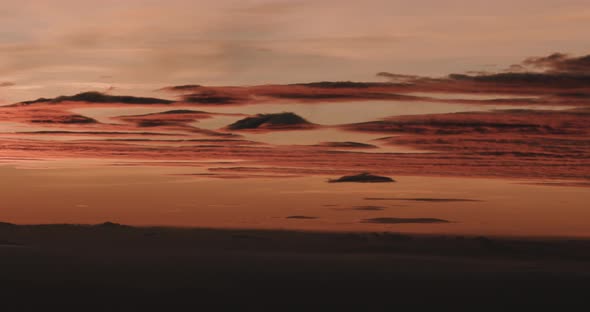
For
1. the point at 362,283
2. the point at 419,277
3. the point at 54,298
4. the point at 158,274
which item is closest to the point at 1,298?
the point at 54,298

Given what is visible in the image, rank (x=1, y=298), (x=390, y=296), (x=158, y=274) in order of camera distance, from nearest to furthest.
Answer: (x=1, y=298) → (x=390, y=296) → (x=158, y=274)

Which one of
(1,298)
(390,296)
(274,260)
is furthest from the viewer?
(274,260)

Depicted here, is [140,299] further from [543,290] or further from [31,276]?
[543,290]

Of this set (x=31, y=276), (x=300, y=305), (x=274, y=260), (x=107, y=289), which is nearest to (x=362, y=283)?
(x=300, y=305)

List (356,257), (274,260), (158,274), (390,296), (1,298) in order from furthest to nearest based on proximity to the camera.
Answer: (356,257)
(274,260)
(158,274)
(390,296)
(1,298)

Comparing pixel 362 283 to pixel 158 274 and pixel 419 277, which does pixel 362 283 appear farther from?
pixel 158 274

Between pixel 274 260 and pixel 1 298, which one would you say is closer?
pixel 1 298

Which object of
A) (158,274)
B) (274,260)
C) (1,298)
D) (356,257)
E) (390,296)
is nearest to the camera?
(1,298)

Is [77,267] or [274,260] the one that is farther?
[274,260]
